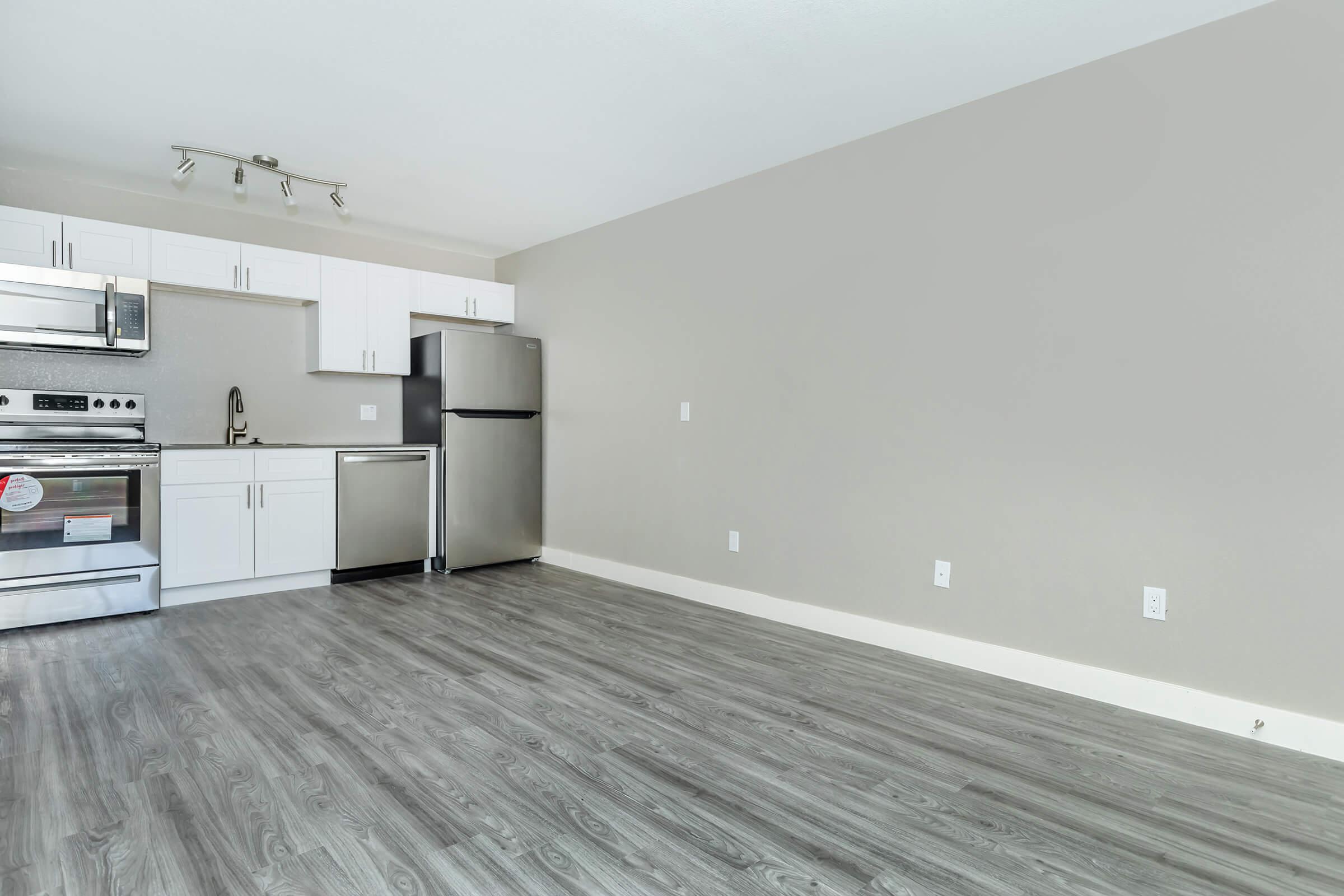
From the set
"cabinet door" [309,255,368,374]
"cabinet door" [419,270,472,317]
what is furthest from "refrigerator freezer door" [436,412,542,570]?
"cabinet door" [419,270,472,317]

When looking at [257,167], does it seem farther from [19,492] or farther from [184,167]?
[19,492]

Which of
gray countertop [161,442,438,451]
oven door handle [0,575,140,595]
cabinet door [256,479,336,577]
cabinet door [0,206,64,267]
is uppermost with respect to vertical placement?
cabinet door [0,206,64,267]

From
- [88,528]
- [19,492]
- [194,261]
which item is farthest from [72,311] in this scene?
[88,528]

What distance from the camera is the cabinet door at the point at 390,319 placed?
4910mm

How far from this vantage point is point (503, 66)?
109 inches

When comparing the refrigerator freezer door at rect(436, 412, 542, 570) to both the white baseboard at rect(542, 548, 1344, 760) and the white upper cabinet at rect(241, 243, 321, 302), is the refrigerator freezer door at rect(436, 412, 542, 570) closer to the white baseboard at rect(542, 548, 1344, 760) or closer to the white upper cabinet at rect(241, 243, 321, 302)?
the white upper cabinet at rect(241, 243, 321, 302)

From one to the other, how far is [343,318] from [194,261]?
875mm

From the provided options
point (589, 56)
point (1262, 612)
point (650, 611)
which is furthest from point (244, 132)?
point (1262, 612)

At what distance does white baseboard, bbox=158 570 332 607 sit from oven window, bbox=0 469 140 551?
42 centimetres

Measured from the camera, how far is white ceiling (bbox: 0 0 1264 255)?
243 cm

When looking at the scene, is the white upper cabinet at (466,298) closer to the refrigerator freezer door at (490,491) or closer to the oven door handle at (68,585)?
the refrigerator freezer door at (490,491)

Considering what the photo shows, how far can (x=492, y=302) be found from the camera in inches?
219

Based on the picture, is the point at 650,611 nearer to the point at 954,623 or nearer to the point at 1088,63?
the point at 954,623

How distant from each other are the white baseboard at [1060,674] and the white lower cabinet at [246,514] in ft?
7.61
